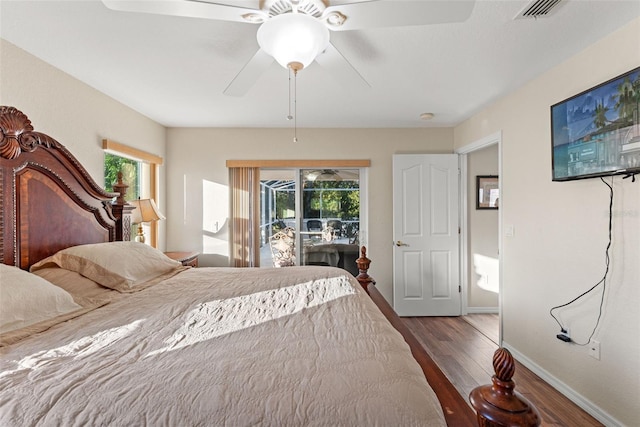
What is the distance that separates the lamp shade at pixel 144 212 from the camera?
304 centimetres

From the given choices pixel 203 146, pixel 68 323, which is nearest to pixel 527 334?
pixel 68 323

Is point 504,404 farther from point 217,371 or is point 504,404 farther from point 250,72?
point 250,72

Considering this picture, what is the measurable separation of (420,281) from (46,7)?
4.05 m

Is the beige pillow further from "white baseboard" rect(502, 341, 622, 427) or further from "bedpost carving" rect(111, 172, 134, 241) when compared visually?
"white baseboard" rect(502, 341, 622, 427)

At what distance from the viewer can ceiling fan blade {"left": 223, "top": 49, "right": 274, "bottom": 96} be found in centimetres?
165

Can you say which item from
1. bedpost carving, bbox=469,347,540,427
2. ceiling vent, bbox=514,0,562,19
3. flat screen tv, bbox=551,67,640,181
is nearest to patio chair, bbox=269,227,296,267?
flat screen tv, bbox=551,67,640,181

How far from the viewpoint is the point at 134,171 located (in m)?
3.55

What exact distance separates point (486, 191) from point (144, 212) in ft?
13.3

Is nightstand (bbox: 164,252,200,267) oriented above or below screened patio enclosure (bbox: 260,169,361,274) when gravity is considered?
below

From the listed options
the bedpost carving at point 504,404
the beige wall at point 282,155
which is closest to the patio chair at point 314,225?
the beige wall at point 282,155

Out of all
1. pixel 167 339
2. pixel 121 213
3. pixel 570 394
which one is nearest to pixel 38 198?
pixel 121 213

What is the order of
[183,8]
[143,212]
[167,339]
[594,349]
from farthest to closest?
1. [143,212]
2. [594,349]
3. [183,8]
4. [167,339]

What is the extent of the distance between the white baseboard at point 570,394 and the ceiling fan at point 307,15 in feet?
8.24

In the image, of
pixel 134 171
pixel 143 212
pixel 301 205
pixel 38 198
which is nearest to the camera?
pixel 38 198
